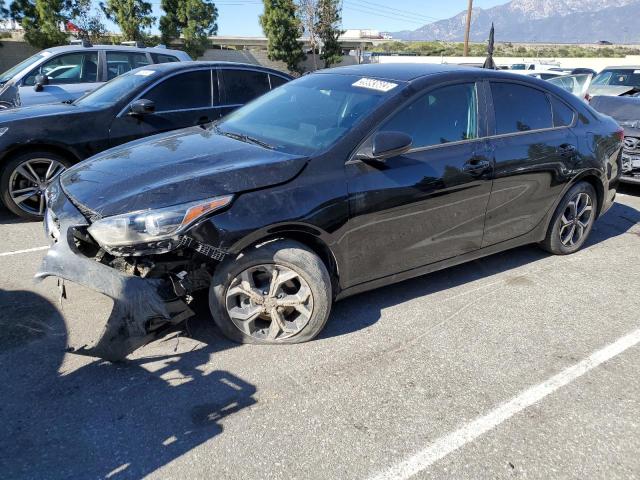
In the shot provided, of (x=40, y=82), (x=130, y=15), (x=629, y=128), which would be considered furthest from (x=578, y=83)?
(x=130, y=15)

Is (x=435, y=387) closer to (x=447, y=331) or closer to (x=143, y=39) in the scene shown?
(x=447, y=331)

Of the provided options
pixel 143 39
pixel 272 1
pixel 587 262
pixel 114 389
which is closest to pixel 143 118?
pixel 114 389

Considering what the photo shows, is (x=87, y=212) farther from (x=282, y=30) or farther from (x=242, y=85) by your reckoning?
(x=282, y=30)

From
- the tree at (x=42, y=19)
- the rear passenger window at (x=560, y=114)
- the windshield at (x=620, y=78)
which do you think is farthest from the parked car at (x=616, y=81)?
the tree at (x=42, y=19)

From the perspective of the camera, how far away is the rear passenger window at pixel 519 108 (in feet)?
13.2

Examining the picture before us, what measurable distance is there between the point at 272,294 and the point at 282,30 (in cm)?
3808

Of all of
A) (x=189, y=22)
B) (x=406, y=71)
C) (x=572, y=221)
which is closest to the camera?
(x=406, y=71)

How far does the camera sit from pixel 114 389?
2.77 m

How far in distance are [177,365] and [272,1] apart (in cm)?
3953

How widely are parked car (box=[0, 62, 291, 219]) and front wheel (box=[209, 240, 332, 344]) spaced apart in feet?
10.6

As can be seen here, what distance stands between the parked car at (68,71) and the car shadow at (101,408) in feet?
18.2

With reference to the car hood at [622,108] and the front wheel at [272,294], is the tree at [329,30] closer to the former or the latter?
the car hood at [622,108]

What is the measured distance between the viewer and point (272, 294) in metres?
3.12

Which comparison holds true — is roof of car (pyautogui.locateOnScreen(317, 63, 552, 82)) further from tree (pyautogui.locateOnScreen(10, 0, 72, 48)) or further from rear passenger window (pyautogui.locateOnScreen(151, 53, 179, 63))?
tree (pyautogui.locateOnScreen(10, 0, 72, 48))
